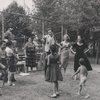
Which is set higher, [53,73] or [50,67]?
[50,67]

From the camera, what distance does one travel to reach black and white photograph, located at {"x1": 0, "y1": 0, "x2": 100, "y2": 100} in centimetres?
791

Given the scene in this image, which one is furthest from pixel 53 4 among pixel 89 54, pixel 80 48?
pixel 80 48

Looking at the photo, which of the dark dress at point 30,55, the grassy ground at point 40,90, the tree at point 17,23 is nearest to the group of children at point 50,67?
the grassy ground at point 40,90

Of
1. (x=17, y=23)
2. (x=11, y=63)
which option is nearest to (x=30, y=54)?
(x=11, y=63)

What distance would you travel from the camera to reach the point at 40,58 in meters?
14.0

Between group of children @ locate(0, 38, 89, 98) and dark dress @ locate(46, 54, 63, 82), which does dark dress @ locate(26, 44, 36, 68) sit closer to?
group of children @ locate(0, 38, 89, 98)

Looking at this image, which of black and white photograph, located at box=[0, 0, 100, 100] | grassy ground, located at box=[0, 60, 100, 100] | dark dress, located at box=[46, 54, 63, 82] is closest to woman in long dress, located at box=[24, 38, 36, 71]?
black and white photograph, located at box=[0, 0, 100, 100]

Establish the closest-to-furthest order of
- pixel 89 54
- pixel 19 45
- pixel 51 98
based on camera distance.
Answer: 1. pixel 51 98
2. pixel 19 45
3. pixel 89 54

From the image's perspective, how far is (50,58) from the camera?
775 centimetres

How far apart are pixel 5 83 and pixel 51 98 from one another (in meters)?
2.66

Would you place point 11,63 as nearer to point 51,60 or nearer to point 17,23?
point 51,60

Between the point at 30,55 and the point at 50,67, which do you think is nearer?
the point at 50,67

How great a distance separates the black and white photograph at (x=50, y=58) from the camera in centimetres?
791

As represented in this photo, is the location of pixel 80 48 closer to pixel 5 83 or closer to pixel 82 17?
pixel 5 83
